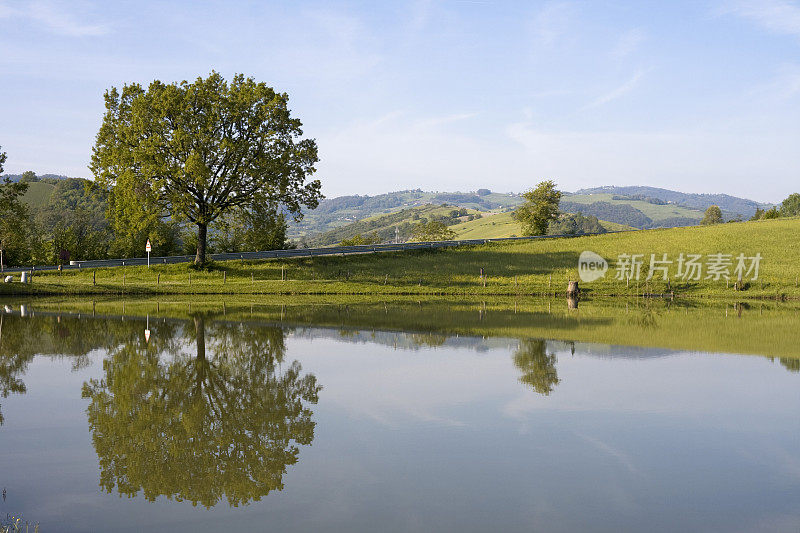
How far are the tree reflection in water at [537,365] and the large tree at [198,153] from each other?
35.9m

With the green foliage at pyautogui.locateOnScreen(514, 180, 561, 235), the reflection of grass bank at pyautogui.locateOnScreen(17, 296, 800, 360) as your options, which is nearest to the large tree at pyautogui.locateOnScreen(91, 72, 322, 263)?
the reflection of grass bank at pyautogui.locateOnScreen(17, 296, 800, 360)

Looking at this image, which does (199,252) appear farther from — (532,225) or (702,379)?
(532,225)

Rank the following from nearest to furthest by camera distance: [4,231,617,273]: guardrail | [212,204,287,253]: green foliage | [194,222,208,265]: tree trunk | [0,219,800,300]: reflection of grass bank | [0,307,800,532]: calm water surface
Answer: [0,307,800,532]: calm water surface, [0,219,800,300]: reflection of grass bank, [212,204,287,253]: green foliage, [194,222,208,265]: tree trunk, [4,231,617,273]: guardrail

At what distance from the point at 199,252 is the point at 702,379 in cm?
4951

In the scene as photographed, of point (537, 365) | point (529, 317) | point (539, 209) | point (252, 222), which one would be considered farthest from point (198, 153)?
point (539, 209)

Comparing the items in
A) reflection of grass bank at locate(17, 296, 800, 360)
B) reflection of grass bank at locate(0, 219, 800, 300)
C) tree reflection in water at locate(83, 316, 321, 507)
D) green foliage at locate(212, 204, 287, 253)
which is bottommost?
reflection of grass bank at locate(17, 296, 800, 360)

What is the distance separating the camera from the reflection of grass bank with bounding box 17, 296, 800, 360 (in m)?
26.2

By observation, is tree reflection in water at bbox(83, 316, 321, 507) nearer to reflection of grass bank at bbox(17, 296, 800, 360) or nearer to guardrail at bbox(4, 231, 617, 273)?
reflection of grass bank at bbox(17, 296, 800, 360)

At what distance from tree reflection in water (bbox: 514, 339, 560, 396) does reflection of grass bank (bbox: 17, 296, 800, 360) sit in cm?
250

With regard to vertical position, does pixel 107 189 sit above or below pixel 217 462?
above

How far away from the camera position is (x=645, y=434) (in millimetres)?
12406

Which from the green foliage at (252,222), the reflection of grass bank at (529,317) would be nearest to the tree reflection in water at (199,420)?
the reflection of grass bank at (529,317)

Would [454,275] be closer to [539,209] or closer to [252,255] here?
[252,255]

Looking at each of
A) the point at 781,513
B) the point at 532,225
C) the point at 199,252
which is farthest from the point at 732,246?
the point at 781,513
